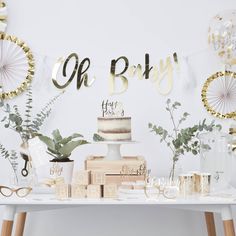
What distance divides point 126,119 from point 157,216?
2.22 ft

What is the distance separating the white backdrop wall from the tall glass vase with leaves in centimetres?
4

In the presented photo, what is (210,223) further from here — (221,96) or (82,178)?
(82,178)

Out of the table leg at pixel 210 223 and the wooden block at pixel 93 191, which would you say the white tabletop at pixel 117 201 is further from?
the table leg at pixel 210 223

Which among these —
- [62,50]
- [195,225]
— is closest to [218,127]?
[195,225]

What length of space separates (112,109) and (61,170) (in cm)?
A: 52

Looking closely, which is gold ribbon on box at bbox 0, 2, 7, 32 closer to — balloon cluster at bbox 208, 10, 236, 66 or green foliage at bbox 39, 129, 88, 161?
green foliage at bbox 39, 129, 88, 161

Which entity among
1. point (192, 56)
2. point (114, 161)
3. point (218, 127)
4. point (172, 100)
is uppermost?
point (192, 56)

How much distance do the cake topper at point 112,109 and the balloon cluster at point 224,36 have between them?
0.55 m

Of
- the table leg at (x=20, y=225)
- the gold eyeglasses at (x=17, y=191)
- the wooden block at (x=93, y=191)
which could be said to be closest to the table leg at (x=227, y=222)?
the wooden block at (x=93, y=191)

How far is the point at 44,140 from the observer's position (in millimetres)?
1997

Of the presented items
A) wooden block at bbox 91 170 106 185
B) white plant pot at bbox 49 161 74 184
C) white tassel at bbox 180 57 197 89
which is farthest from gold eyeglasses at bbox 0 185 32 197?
white tassel at bbox 180 57 197 89

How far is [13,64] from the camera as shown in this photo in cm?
246

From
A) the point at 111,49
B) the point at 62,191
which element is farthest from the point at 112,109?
the point at 62,191

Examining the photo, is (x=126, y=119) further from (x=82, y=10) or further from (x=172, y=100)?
(x=82, y=10)
